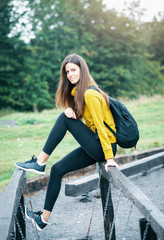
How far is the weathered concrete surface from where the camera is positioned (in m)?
3.57

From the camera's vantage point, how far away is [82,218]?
405cm

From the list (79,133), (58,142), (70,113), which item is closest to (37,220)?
(58,142)

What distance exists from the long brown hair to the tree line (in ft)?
56.1

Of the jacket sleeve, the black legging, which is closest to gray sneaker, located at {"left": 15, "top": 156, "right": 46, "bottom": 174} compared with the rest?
the black legging

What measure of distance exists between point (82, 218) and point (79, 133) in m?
1.48

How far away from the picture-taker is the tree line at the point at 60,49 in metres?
23.5

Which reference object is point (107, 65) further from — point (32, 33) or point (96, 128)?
point (96, 128)

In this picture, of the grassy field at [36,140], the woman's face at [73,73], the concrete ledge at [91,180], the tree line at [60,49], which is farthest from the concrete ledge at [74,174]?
the tree line at [60,49]

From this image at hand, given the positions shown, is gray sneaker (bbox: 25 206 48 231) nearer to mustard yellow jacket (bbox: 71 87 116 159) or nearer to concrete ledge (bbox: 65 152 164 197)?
concrete ledge (bbox: 65 152 164 197)

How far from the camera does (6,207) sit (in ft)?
7.34

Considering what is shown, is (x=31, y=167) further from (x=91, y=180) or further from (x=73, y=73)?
(x=91, y=180)

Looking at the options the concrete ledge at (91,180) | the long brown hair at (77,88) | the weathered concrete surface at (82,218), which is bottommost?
the weathered concrete surface at (82,218)

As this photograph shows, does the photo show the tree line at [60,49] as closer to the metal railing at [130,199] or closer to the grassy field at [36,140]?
the grassy field at [36,140]

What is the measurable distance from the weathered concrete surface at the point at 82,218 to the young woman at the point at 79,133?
0.64m
